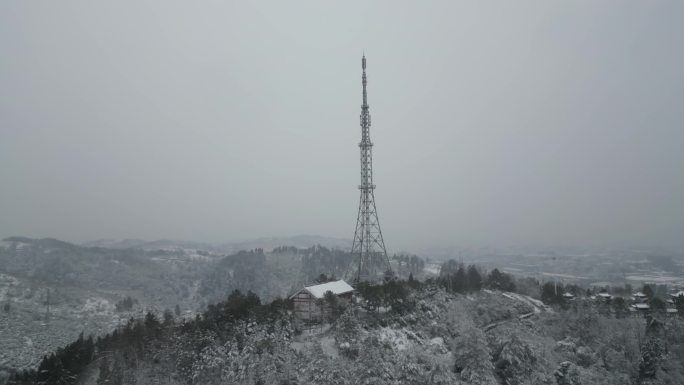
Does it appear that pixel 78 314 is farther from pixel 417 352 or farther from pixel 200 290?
pixel 417 352

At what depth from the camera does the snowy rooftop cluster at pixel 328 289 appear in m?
31.1

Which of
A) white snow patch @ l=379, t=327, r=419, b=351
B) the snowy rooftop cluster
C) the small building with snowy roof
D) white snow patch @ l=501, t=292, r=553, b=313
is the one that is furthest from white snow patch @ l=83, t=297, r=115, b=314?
white snow patch @ l=501, t=292, r=553, b=313

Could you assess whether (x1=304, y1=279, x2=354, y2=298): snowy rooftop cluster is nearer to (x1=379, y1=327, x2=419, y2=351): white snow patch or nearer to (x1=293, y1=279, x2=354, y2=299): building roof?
(x1=293, y1=279, x2=354, y2=299): building roof

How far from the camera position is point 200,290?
5271 inches

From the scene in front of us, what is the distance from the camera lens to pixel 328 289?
106 ft

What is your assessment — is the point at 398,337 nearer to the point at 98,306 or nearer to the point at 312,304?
the point at 312,304

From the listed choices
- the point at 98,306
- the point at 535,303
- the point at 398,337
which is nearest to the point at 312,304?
the point at 398,337

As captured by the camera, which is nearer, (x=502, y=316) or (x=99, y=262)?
(x=502, y=316)

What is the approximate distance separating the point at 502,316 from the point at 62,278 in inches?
5745

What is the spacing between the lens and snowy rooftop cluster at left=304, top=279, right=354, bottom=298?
31.1 metres

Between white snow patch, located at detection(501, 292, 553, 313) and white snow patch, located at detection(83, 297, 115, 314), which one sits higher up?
white snow patch, located at detection(501, 292, 553, 313)

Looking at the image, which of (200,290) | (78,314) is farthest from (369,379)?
(200,290)

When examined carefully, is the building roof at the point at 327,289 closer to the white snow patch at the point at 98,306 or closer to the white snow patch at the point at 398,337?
the white snow patch at the point at 398,337

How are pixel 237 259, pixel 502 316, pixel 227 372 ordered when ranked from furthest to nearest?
pixel 237 259, pixel 502 316, pixel 227 372
